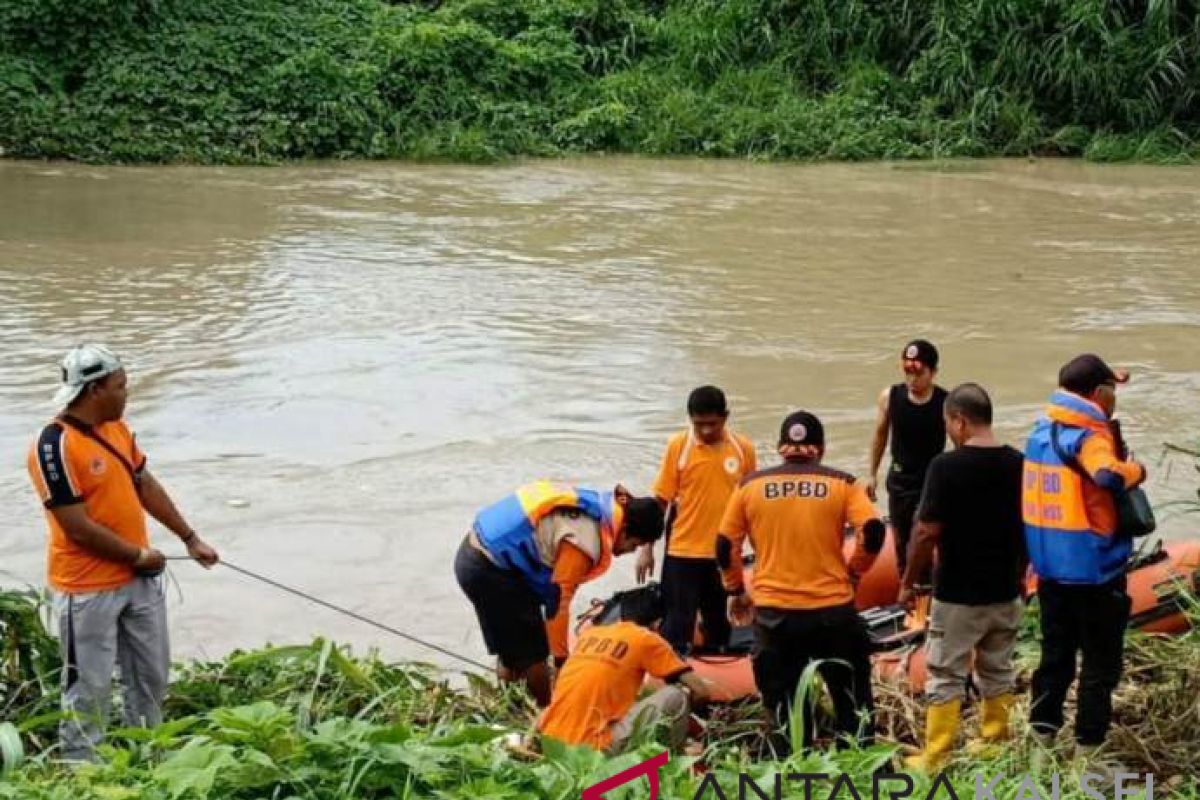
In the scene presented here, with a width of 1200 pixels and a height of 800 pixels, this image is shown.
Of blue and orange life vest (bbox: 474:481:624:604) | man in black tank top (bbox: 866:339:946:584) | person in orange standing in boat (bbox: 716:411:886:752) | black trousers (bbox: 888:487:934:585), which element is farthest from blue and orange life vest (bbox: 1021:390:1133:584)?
black trousers (bbox: 888:487:934:585)

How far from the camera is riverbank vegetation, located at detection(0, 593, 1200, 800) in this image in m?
3.71

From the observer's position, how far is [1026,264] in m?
16.0

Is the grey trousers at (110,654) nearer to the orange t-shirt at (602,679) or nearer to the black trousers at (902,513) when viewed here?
the orange t-shirt at (602,679)

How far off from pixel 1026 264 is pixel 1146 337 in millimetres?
2924

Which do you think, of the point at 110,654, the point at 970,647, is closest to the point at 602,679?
the point at 970,647

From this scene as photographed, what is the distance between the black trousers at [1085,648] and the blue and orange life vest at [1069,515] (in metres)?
0.06

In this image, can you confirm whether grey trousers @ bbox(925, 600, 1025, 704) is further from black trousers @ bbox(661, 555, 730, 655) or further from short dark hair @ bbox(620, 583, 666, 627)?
short dark hair @ bbox(620, 583, 666, 627)

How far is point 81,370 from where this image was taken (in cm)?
510

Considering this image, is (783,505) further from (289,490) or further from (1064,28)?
(1064,28)

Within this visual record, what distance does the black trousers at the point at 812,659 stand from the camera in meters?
5.22

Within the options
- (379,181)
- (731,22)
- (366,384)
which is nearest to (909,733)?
(366,384)

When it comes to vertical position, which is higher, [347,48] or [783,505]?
[347,48]

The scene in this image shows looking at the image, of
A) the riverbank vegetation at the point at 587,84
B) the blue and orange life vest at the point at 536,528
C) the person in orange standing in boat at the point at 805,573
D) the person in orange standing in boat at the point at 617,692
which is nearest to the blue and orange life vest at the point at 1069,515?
the person in orange standing in boat at the point at 805,573

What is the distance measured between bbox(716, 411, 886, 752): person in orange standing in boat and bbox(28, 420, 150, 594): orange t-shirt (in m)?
2.05
